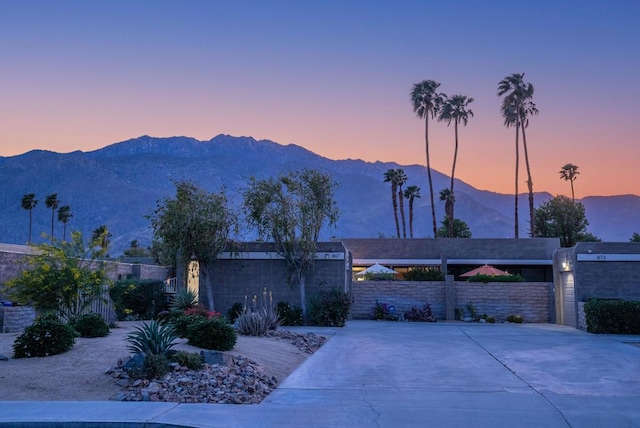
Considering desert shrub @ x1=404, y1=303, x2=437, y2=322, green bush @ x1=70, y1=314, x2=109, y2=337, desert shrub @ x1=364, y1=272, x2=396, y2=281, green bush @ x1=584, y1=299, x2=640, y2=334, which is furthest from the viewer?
desert shrub @ x1=364, y1=272, x2=396, y2=281

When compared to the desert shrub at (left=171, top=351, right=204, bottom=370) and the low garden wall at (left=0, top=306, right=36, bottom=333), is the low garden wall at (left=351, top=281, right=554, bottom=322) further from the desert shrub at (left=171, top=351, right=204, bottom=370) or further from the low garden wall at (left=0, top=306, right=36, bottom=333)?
the desert shrub at (left=171, top=351, right=204, bottom=370)

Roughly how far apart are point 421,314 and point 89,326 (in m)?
19.0

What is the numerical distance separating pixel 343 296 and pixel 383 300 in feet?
15.9

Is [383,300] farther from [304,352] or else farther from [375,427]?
[375,427]

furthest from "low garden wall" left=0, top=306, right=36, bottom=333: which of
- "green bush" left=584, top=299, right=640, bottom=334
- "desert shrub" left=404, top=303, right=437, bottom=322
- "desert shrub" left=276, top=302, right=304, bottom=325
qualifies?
"green bush" left=584, top=299, right=640, bottom=334

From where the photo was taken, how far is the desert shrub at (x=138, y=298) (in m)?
25.7

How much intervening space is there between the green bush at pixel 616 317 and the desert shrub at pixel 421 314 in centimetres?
838

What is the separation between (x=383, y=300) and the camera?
106ft

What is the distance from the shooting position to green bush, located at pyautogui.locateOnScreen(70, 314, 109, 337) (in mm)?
16016

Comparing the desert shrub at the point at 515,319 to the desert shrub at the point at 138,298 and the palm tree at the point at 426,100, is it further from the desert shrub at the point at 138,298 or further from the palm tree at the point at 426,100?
the palm tree at the point at 426,100

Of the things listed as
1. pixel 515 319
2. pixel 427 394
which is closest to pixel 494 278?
pixel 515 319

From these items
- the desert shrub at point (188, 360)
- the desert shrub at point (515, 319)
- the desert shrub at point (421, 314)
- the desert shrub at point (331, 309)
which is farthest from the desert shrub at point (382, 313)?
the desert shrub at point (188, 360)

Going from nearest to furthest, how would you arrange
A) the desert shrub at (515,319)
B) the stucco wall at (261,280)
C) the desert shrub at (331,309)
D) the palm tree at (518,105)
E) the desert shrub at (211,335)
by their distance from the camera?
the desert shrub at (211,335)
the desert shrub at (331,309)
the stucco wall at (261,280)
the desert shrub at (515,319)
the palm tree at (518,105)

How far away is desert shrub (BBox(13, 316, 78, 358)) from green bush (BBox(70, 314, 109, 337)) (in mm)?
2698
